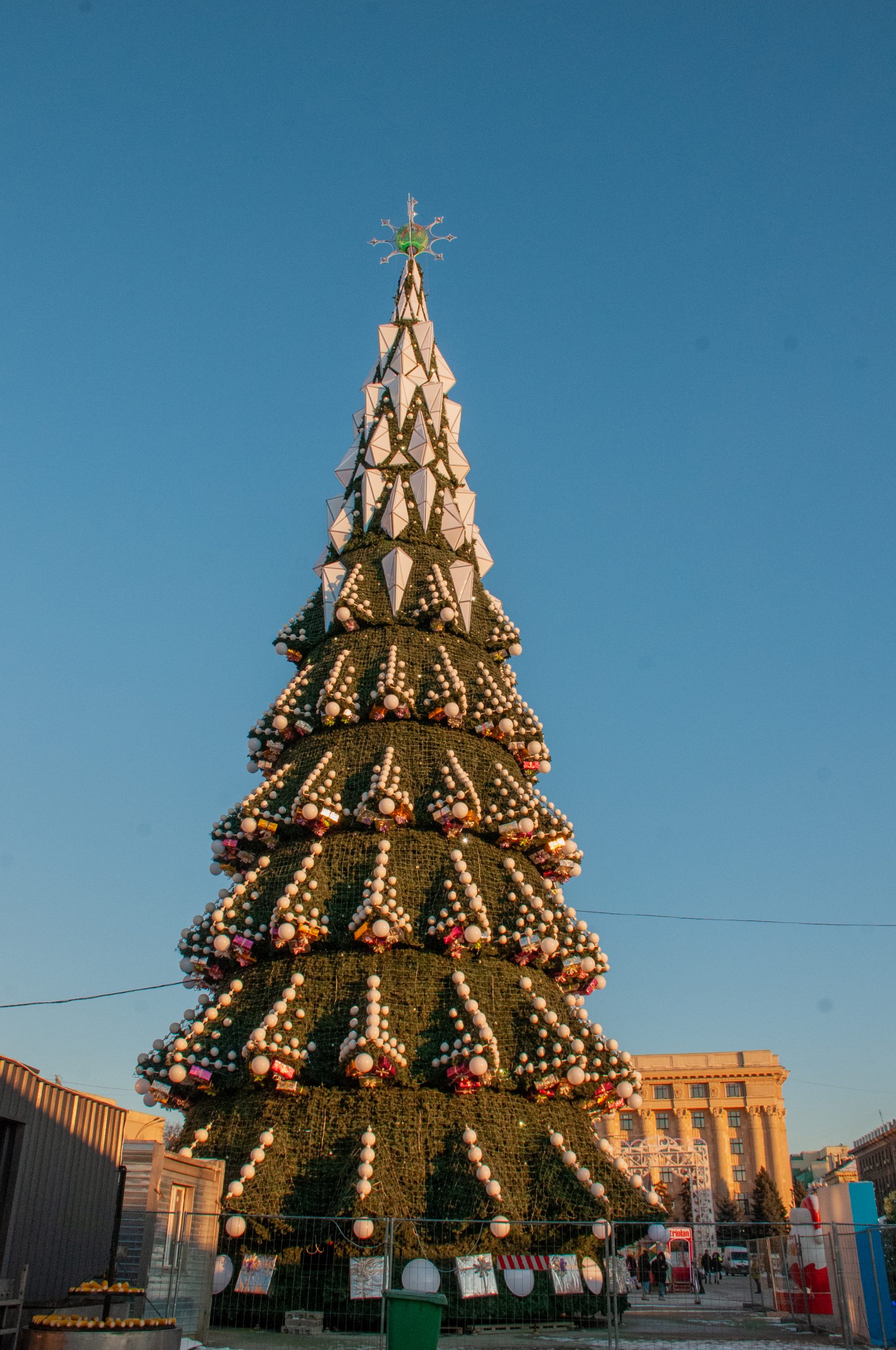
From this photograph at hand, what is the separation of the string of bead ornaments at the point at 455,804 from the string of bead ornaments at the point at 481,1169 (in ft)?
15.9

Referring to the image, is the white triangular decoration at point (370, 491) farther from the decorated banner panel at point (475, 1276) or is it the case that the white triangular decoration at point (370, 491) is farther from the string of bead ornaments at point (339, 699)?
the decorated banner panel at point (475, 1276)

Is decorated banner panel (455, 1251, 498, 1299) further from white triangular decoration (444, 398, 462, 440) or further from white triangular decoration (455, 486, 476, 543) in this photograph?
white triangular decoration (444, 398, 462, 440)

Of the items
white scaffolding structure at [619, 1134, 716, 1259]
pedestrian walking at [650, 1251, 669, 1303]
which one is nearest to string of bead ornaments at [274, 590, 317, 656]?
pedestrian walking at [650, 1251, 669, 1303]

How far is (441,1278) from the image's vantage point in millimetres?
13578

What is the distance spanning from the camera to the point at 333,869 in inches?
672

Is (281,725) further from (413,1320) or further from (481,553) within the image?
(413,1320)

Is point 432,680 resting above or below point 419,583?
below

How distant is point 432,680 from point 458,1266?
9.58 metres

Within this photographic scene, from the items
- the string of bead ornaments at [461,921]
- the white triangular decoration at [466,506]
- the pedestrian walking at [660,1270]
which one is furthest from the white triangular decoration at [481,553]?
the pedestrian walking at [660,1270]

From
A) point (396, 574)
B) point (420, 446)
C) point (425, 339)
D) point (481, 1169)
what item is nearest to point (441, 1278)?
point (481, 1169)

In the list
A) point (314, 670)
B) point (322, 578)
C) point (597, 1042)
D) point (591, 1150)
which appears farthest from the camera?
Answer: point (322, 578)

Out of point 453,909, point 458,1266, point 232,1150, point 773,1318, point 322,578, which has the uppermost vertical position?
point 322,578

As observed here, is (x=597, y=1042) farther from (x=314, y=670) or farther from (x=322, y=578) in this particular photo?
(x=322, y=578)

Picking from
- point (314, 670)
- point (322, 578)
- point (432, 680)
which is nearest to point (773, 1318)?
point (432, 680)
